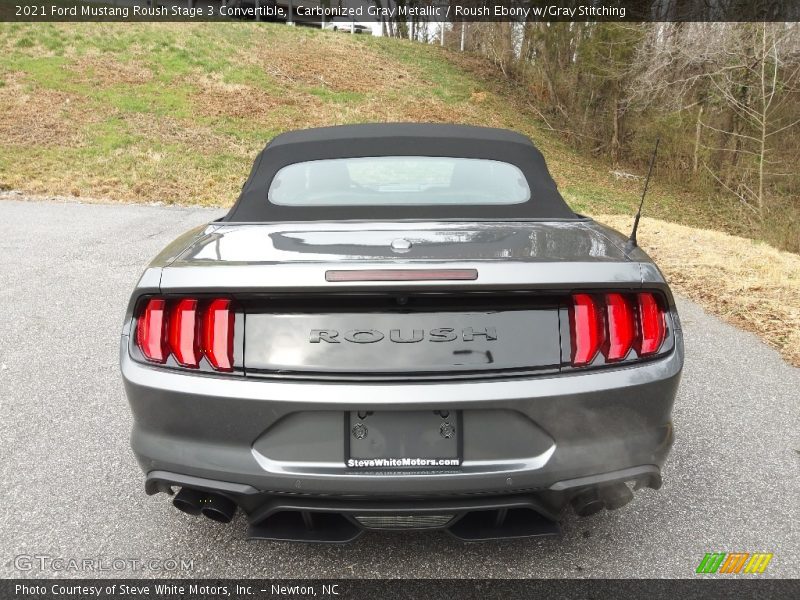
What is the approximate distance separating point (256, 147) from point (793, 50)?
1426cm

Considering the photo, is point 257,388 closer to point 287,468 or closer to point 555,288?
point 287,468

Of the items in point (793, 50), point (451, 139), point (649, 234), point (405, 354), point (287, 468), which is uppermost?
point (793, 50)

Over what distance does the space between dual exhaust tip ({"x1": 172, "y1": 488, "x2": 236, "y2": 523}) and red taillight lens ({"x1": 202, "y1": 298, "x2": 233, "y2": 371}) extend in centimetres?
45

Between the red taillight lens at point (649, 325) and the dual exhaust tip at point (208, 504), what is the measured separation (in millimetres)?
1476

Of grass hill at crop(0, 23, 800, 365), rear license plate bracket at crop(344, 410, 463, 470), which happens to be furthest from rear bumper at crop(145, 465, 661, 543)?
grass hill at crop(0, 23, 800, 365)

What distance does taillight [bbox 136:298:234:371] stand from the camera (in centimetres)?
191

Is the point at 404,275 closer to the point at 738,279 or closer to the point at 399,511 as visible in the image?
the point at 399,511

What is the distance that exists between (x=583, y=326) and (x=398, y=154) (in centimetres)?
175

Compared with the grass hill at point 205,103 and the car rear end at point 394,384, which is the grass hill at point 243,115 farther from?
the car rear end at point 394,384

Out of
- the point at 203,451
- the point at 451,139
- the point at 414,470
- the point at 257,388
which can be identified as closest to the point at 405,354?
the point at 414,470

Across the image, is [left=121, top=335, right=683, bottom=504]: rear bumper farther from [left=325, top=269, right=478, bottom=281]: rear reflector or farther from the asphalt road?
the asphalt road

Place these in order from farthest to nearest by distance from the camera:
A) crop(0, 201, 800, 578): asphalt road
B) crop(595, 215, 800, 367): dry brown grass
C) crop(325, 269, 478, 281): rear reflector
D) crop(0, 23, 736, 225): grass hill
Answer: crop(0, 23, 736, 225): grass hill
crop(595, 215, 800, 367): dry brown grass
crop(0, 201, 800, 578): asphalt road
crop(325, 269, 478, 281): rear reflector

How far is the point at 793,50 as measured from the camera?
45.4ft

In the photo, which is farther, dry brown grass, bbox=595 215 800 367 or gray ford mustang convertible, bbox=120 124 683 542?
dry brown grass, bbox=595 215 800 367
